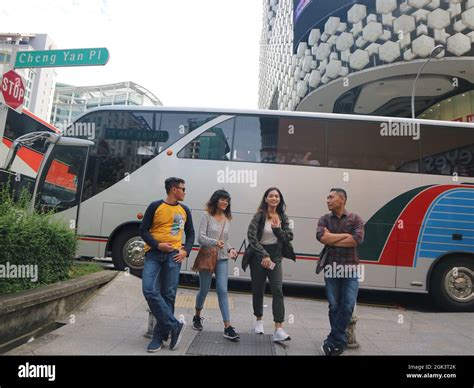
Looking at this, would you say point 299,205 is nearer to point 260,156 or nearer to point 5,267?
point 260,156

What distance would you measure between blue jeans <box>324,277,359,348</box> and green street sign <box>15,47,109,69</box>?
6449 millimetres

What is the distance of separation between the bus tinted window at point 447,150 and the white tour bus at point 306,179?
2 cm

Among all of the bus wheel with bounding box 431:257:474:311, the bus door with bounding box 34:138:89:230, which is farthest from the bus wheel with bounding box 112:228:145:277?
the bus wheel with bounding box 431:257:474:311

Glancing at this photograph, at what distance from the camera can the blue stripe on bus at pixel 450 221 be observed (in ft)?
22.6

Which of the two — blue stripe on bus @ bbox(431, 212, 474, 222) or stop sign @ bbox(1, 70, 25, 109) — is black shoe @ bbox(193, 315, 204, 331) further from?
blue stripe on bus @ bbox(431, 212, 474, 222)

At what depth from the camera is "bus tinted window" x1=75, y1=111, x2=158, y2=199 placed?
7.41 m

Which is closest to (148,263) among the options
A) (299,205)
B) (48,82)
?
(299,205)

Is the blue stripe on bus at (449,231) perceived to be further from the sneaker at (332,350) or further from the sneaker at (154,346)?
the sneaker at (154,346)

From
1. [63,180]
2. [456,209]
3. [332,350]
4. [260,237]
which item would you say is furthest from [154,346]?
[456,209]

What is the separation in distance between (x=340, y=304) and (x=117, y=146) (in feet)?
18.1

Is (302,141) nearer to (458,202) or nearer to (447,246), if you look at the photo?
(458,202)

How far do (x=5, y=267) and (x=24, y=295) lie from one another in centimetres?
38

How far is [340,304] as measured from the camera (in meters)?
3.94

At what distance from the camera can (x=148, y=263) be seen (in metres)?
3.83
